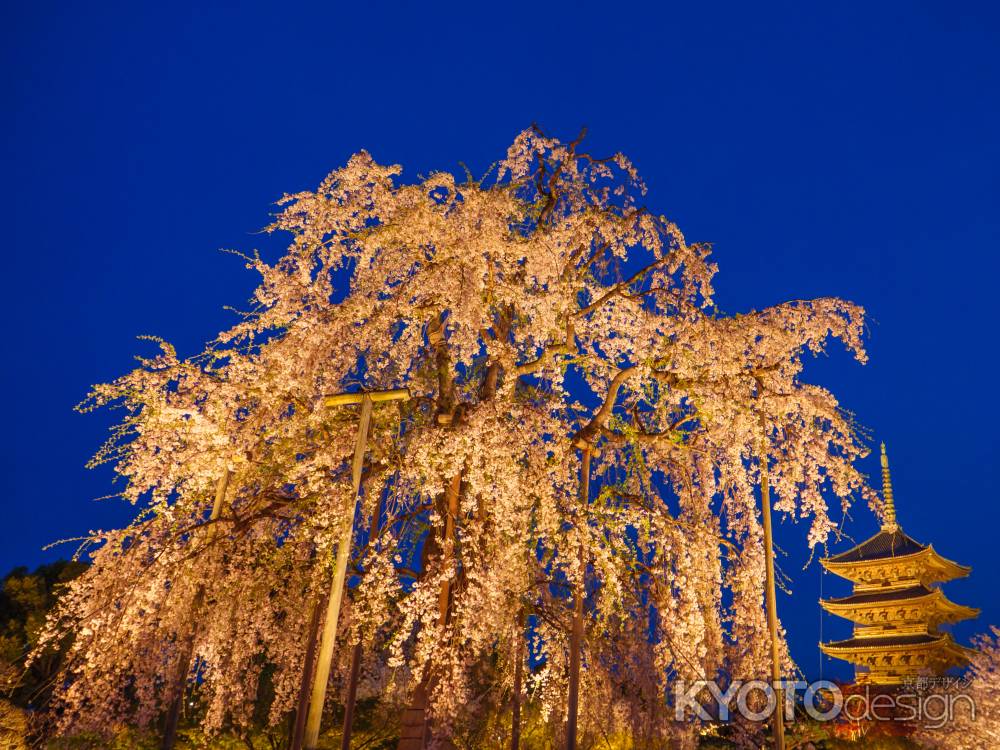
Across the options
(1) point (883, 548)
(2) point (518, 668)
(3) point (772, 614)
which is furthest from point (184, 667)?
(1) point (883, 548)

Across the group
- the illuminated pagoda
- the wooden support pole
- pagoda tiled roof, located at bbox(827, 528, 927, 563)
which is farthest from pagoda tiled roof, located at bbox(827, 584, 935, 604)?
the wooden support pole

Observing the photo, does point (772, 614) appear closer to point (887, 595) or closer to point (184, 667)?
point (184, 667)

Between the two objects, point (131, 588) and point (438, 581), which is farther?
point (438, 581)

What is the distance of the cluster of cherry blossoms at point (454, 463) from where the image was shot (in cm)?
993

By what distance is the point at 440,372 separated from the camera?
1178 cm

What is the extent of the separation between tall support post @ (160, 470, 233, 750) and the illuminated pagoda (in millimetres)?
28537

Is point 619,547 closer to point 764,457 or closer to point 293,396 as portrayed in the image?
point 764,457

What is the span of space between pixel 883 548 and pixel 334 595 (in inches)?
1319

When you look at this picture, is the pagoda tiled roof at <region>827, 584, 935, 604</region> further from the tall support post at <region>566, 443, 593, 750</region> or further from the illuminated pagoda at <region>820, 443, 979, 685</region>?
the tall support post at <region>566, 443, 593, 750</region>

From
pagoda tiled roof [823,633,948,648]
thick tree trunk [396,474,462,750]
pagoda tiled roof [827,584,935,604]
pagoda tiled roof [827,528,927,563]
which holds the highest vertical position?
pagoda tiled roof [827,528,927,563]

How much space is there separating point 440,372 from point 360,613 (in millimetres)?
3857

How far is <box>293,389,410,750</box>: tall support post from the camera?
7547mm

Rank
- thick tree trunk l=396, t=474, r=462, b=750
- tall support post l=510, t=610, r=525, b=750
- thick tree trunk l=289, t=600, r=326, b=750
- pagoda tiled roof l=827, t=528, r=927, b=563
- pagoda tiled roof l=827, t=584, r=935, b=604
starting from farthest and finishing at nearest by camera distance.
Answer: pagoda tiled roof l=827, t=528, r=927, b=563, pagoda tiled roof l=827, t=584, r=935, b=604, tall support post l=510, t=610, r=525, b=750, thick tree trunk l=289, t=600, r=326, b=750, thick tree trunk l=396, t=474, r=462, b=750

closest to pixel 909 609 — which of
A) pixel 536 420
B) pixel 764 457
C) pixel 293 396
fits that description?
pixel 764 457
